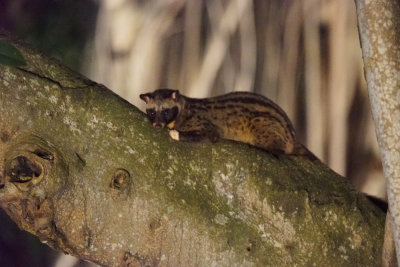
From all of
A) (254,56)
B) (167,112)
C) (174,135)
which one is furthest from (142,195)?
(254,56)

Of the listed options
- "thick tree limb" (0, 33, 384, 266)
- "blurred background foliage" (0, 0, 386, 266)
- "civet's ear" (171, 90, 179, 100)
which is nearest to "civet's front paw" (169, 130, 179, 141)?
"thick tree limb" (0, 33, 384, 266)

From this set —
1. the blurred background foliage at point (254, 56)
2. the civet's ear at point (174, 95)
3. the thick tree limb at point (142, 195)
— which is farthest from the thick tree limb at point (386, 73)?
the blurred background foliage at point (254, 56)

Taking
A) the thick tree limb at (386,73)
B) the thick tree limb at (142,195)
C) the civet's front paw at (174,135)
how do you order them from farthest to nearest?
the civet's front paw at (174,135) → the thick tree limb at (142,195) → the thick tree limb at (386,73)

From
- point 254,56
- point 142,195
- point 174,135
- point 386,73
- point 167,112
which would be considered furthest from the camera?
point 254,56

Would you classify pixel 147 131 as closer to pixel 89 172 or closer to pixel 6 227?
pixel 89 172

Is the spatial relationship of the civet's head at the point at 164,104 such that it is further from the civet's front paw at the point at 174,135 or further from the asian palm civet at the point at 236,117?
the civet's front paw at the point at 174,135

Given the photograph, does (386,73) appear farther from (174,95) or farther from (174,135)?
(174,95)

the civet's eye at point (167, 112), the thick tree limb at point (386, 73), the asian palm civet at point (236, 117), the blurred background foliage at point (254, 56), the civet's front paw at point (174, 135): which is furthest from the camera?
the blurred background foliage at point (254, 56)
